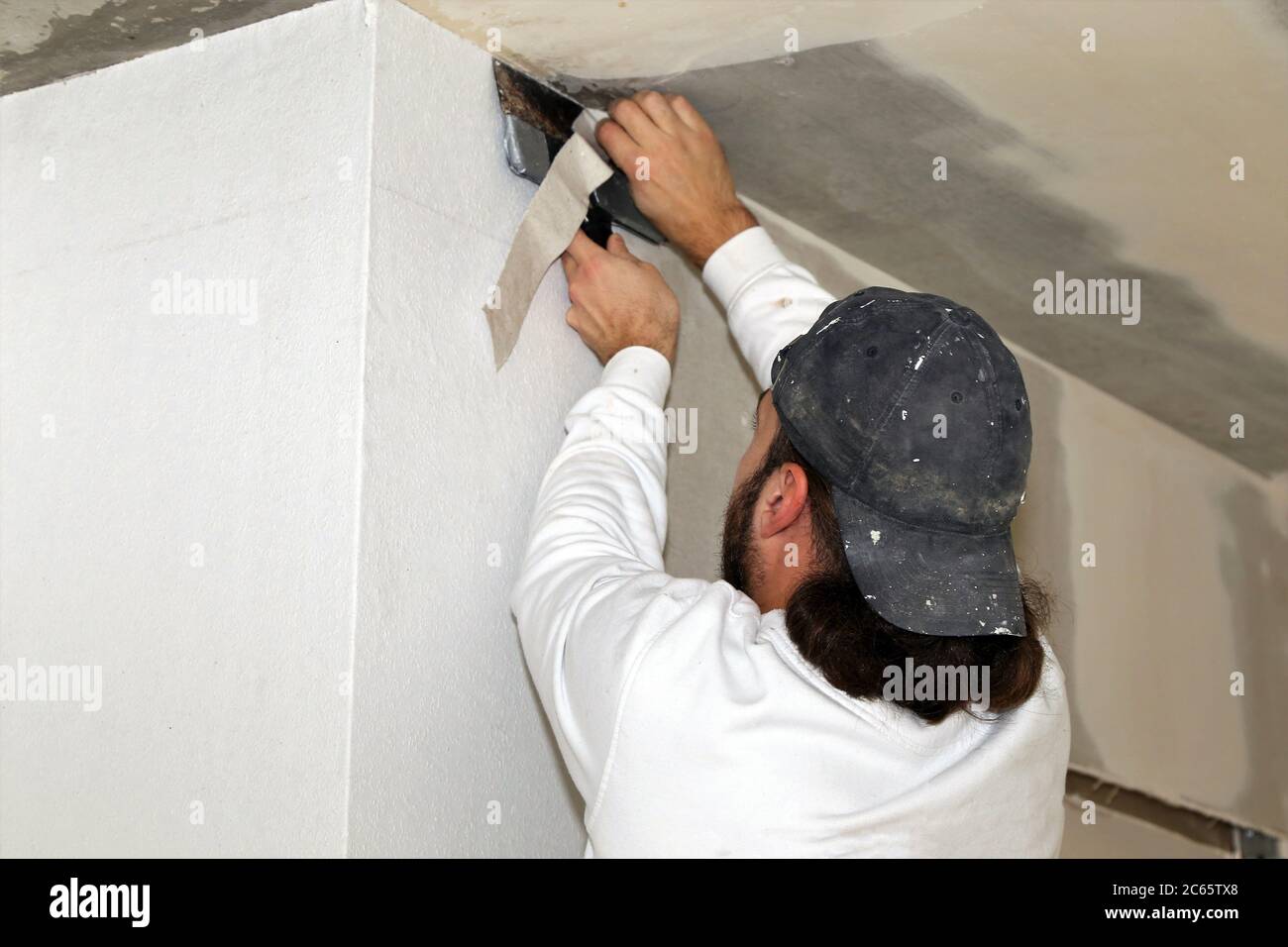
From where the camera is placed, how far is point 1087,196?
2.45 meters

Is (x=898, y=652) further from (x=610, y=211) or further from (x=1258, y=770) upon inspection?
(x=1258, y=770)

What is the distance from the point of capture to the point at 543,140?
2.04m

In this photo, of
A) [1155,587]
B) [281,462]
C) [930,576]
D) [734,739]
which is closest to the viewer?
[734,739]

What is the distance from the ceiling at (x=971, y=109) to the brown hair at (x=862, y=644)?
73cm

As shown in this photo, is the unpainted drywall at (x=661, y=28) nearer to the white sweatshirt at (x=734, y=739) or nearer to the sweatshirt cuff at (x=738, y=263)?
the sweatshirt cuff at (x=738, y=263)

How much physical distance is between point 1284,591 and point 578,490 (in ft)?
10.7

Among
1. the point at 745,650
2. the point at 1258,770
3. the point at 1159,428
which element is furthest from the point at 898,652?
the point at 1258,770

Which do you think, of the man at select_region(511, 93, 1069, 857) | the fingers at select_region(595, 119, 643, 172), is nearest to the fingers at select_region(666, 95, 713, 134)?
the fingers at select_region(595, 119, 643, 172)

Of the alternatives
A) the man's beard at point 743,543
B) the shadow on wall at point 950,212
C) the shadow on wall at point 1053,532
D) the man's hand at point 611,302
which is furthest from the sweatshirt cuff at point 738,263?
the shadow on wall at point 1053,532

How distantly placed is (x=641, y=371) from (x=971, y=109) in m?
0.74

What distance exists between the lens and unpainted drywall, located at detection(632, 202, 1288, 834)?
335 centimetres

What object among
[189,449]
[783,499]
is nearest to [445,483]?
[189,449]

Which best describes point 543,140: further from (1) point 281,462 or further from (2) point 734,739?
(2) point 734,739

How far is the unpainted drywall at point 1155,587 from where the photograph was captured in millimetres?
3354
